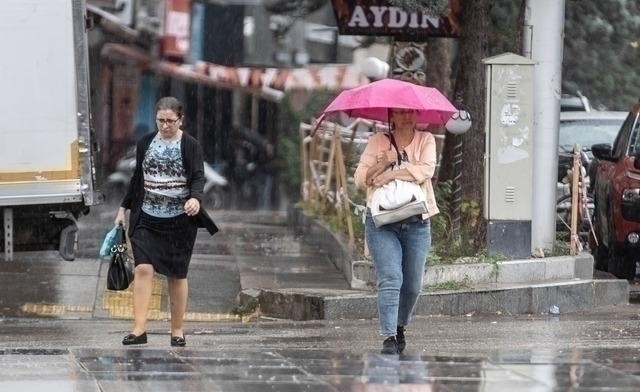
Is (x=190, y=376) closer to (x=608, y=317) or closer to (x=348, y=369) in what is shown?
(x=348, y=369)

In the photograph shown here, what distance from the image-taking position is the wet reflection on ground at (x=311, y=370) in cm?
778

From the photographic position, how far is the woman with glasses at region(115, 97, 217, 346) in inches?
377

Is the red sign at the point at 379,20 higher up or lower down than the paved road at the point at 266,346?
higher up

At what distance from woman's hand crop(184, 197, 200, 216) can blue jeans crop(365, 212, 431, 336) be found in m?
1.10

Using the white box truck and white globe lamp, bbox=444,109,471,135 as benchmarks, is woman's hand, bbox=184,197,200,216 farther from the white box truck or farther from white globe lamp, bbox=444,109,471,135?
white globe lamp, bbox=444,109,471,135

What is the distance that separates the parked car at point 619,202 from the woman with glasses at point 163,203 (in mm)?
6068

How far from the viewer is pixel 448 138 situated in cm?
1531

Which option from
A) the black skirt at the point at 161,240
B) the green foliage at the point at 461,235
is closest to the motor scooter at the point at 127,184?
the green foliage at the point at 461,235

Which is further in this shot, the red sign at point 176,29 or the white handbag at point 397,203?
the red sign at point 176,29

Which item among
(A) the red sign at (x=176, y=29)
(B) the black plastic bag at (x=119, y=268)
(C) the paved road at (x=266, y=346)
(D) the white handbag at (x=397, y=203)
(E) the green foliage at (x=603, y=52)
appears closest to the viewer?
(C) the paved road at (x=266, y=346)

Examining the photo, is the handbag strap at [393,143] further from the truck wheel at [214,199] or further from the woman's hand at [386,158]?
the truck wheel at [214,199]

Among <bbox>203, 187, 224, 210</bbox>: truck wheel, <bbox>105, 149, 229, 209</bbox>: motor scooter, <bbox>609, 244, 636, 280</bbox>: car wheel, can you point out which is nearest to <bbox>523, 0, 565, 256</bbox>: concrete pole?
<bbox>609, 244, 636, 280</bbox>: car wheel

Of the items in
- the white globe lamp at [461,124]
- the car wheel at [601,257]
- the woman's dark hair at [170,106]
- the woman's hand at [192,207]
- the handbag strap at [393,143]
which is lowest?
the car wheel at [601,257]

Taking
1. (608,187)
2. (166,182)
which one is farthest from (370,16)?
(166,182)
